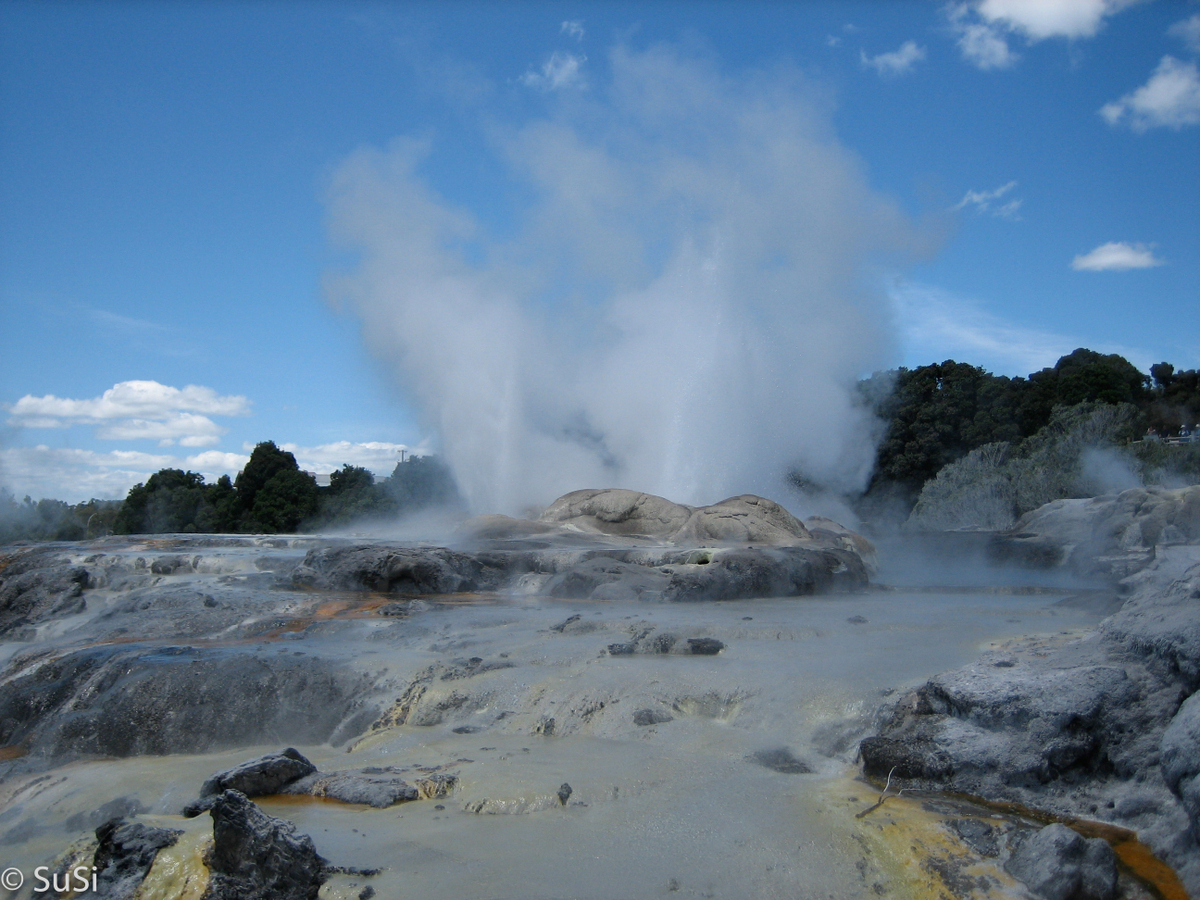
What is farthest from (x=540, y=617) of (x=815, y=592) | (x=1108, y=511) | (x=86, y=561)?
(x=1108, y=511)

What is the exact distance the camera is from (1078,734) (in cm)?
390

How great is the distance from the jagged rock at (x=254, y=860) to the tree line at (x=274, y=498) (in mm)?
25065

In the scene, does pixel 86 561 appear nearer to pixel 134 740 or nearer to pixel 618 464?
pixel 134 740

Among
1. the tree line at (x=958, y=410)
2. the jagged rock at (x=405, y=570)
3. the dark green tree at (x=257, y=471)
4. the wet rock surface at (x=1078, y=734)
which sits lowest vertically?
the wet rock surface at (x=1078, y=734)

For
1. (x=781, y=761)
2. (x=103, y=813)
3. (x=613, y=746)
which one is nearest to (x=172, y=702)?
(x=103, y=813)

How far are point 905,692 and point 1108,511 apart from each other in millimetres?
12582

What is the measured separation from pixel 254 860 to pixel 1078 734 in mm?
3441

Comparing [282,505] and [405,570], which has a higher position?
[282,505]

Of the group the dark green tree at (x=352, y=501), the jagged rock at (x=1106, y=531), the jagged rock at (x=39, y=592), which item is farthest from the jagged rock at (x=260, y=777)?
the dark green tree at (x=352, y=501)

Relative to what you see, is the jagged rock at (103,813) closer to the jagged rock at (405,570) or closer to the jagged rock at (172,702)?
the jagged rock at (172,702)

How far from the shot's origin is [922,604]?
355 inches

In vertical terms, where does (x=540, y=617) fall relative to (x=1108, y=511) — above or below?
below

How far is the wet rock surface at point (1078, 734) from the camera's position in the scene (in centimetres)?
357

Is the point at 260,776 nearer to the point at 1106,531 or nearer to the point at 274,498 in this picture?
the point at 1106,531
